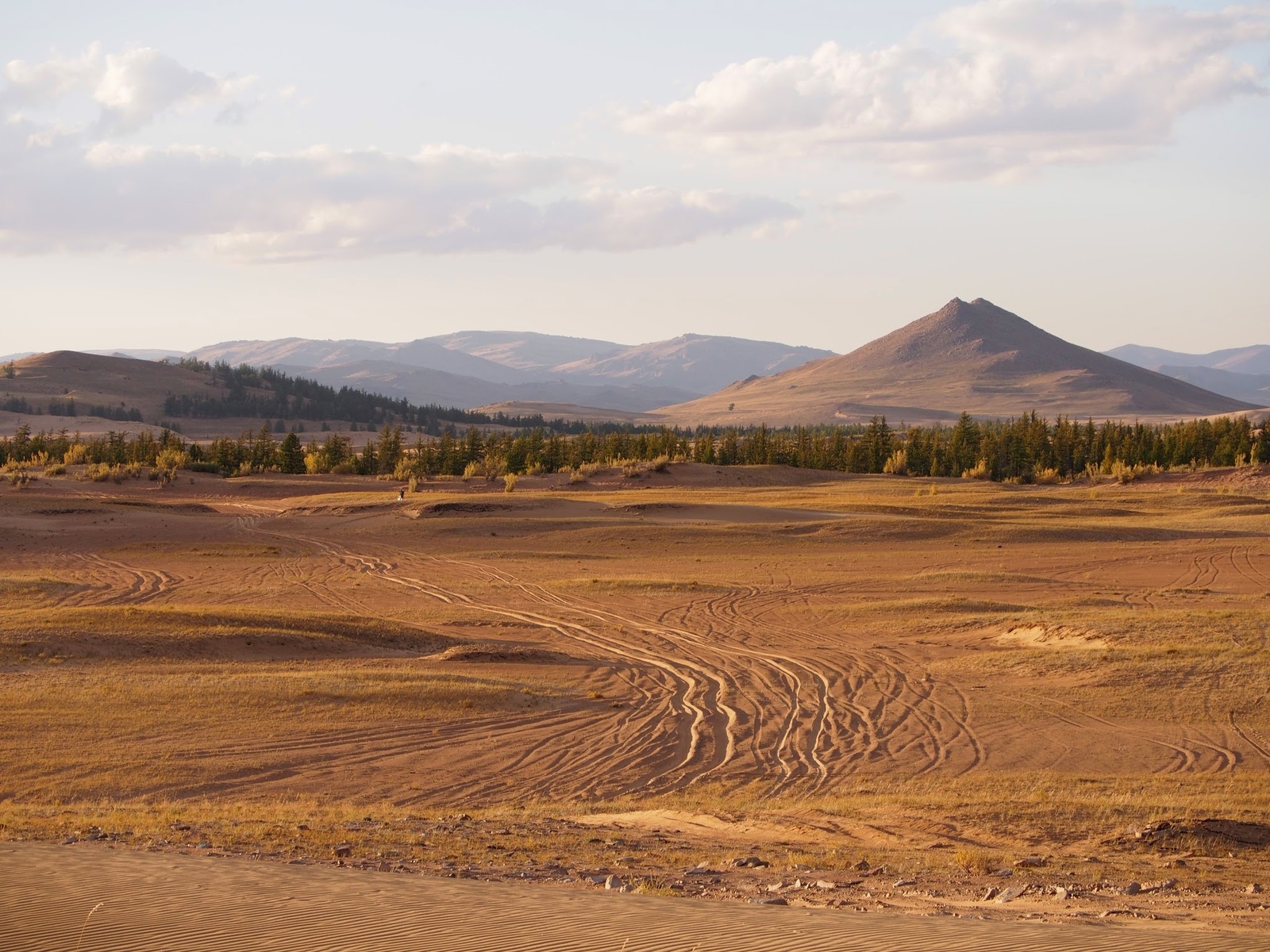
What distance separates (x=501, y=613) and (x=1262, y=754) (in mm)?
16569

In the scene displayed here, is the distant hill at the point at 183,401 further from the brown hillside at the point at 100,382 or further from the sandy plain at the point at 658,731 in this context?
the sandy plain at the point at 658,731

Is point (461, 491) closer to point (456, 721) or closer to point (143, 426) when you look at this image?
point (456, 721)

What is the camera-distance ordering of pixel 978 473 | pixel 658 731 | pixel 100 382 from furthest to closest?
pixel 100 382
pixel 978 473
pixel 658 731

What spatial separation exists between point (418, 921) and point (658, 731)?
9.15m

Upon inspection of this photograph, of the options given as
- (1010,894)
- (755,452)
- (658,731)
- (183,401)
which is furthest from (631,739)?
(183,401)

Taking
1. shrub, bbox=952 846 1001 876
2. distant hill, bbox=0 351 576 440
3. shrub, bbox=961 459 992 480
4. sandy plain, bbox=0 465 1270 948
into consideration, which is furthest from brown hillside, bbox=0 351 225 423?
shrub, bbox=952 846 1001 876

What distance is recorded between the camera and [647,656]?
2189cm

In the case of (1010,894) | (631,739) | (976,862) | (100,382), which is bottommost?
(631,739)

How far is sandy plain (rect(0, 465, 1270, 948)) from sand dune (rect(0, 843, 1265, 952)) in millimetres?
64

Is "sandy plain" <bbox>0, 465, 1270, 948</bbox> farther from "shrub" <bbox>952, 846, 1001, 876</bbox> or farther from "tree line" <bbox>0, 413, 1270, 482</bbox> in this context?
"tree line" <bbox>0, 413, 1270, 482</bbox>

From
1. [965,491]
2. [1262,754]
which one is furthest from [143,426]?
[1262,754]

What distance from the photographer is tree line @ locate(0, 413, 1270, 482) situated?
6650cm

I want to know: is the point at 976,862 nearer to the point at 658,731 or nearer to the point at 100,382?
the point at 658,731

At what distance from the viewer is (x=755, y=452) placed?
258 ft
